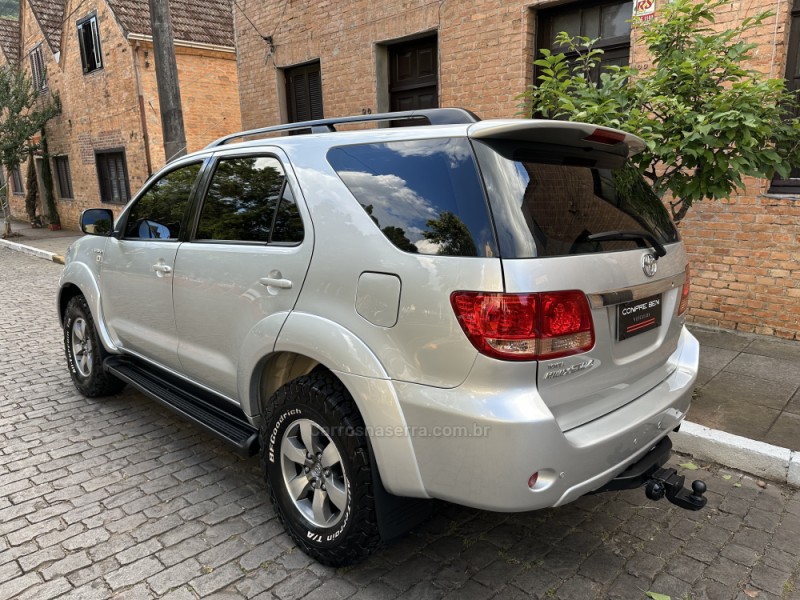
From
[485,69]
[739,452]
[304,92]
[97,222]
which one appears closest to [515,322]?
[739,452]

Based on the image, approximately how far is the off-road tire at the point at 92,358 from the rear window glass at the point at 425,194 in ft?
9.46

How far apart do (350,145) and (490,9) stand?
554 cm

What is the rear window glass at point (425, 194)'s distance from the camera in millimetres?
2035

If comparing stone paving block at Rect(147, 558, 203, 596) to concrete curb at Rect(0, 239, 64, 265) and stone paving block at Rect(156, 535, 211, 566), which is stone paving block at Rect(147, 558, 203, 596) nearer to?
stone paving block at Rect(156, 535, 211, 566)

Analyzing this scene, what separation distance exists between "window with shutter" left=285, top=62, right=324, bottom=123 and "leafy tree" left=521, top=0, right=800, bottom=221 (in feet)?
22.0

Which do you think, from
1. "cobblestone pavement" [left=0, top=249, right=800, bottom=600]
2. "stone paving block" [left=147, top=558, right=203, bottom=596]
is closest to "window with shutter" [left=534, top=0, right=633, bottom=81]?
"cobblestone pavement" [left=0, top=249, right=800, bottom=600]

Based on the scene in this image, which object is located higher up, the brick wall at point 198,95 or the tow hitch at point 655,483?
the brick wall at point 198,95

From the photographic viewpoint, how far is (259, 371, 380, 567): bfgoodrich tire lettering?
2287 mm

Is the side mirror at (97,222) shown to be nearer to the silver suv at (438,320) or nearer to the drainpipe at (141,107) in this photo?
the silver suv at (438,320)

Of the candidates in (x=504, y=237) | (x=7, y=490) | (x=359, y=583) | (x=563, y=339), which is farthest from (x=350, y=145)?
(x=7, y=490)

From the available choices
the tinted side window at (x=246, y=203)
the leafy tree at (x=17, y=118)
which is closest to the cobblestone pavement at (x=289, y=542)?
the tinted side window at (x=246, y=203)

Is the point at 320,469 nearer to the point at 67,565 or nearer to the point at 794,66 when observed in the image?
the point at 67,565

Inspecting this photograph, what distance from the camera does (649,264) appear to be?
7.72 feet

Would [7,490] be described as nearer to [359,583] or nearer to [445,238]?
[359,583]
